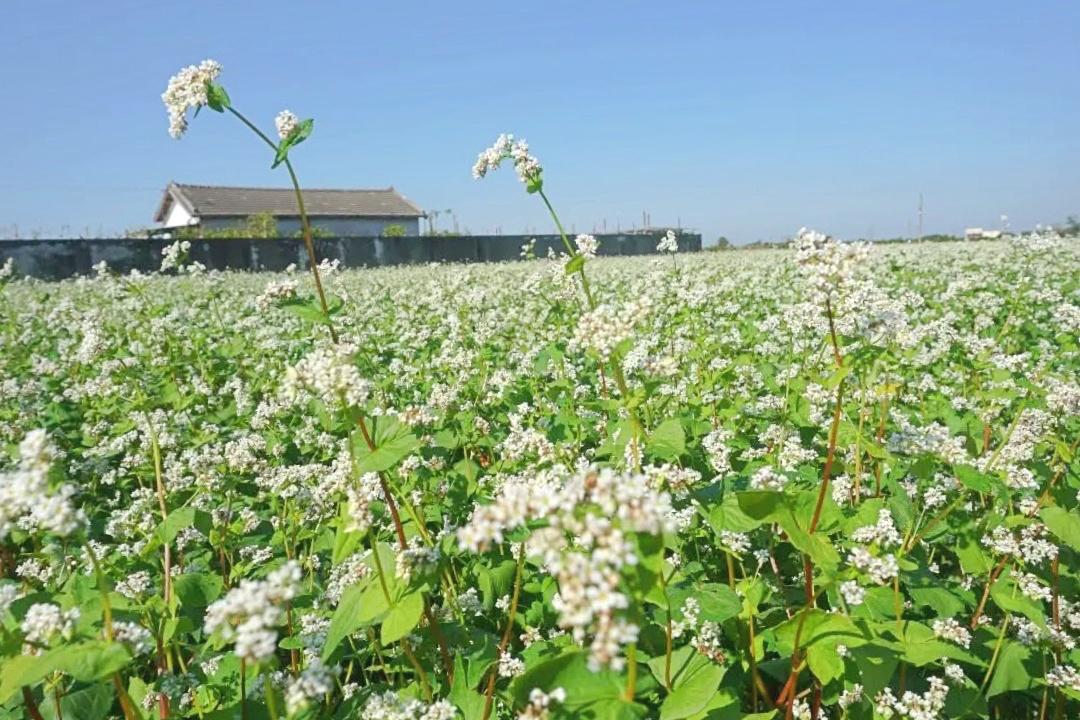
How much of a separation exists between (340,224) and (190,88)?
6211 centimetres

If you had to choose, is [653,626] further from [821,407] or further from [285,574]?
[821,407]

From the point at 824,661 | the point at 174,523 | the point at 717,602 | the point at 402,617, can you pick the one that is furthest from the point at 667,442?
the point at 174,523

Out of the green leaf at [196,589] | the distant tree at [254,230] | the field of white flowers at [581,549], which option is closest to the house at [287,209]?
the distant tree at [254,230]

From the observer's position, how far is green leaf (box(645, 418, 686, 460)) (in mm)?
2881

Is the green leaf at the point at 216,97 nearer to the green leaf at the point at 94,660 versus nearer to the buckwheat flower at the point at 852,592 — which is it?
the green leaf at the point at 94,660

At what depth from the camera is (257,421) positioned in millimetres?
5773

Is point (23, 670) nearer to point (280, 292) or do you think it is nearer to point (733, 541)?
point (280, 292)

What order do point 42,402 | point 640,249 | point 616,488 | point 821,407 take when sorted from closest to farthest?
point 616,488, point 821,407, point 42,402, point 640,249

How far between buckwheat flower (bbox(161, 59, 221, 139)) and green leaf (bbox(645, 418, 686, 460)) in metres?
2.37

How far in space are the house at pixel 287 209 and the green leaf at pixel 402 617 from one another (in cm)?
5676

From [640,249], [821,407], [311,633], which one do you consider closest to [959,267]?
[821,407]

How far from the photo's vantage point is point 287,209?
204 feet

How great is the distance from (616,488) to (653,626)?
5.26ft

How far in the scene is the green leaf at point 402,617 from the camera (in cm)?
215
